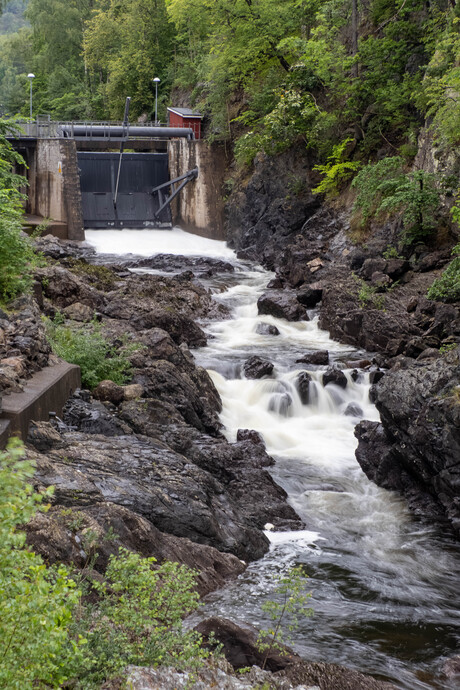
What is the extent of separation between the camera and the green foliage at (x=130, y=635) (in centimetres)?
388

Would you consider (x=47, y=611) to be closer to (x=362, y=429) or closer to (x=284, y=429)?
(x=362, y=429)

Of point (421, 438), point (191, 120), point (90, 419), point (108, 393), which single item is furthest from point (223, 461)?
point (191, 120)

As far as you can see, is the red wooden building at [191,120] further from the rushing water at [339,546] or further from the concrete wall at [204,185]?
the rushing water at [339,546]

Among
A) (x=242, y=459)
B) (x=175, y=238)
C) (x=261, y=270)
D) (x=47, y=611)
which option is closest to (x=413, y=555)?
(x=242, y=459)

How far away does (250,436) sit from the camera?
460 inches

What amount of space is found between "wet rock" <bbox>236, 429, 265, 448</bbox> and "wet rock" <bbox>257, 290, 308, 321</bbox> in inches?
295

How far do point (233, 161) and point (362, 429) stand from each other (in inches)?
902

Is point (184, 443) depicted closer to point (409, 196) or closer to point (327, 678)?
point (327, 678)

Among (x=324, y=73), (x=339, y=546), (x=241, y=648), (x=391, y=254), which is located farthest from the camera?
(x=324, y=73)

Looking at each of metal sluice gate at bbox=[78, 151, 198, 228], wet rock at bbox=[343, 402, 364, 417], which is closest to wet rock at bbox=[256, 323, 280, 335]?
wet rock at bbox=[343, 402, 364, 417]

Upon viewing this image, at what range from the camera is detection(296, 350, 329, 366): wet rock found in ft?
49.8

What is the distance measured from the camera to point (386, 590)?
A: 7.82m

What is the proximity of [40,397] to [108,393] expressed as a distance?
2.21 metres

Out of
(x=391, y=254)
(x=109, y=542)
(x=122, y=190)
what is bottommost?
(x=109, y=542)
